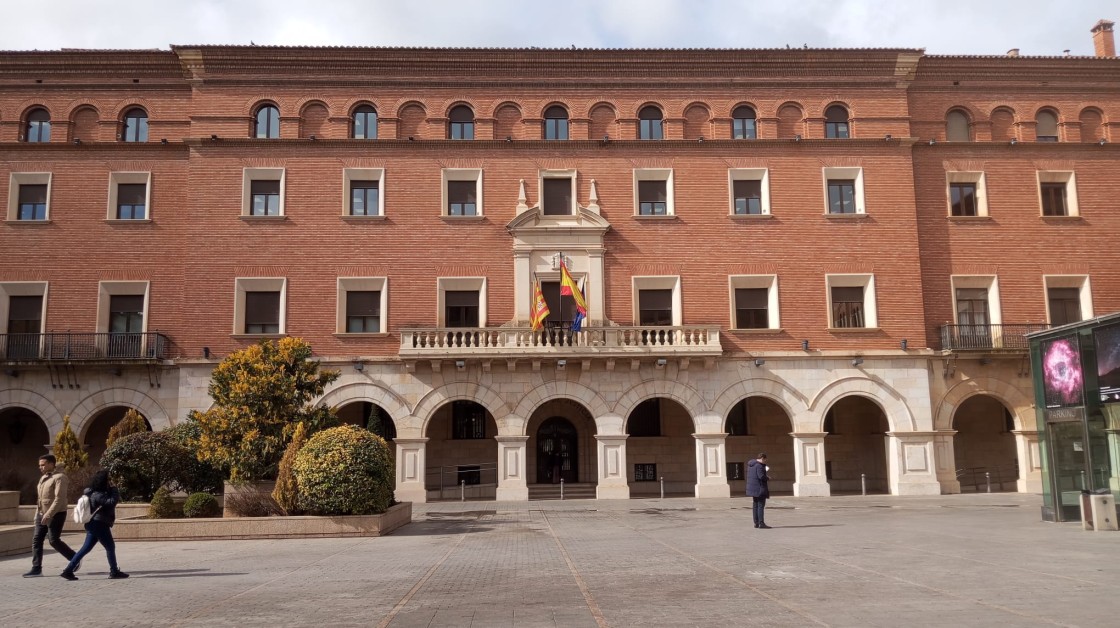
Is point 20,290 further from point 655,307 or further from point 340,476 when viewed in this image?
point 655,307

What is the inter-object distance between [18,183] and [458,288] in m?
14.9

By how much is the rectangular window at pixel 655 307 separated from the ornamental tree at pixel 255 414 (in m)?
11.7

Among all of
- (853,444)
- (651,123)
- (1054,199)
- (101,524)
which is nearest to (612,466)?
(853,444)

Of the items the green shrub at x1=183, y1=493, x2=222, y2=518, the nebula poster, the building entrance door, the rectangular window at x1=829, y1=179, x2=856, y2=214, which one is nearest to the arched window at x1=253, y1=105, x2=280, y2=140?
the building entrance door

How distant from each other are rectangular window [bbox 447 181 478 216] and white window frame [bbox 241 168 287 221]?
17.4ft

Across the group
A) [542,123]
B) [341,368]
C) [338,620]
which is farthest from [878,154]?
[338,620]

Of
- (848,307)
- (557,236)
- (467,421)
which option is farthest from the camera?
(467,421)

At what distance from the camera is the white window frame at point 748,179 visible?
28.6 meters

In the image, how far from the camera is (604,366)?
2731 centimetres

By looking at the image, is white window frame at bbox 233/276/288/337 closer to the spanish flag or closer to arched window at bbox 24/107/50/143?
the spanish flag

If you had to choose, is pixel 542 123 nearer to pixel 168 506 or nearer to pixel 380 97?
pixel 380 97

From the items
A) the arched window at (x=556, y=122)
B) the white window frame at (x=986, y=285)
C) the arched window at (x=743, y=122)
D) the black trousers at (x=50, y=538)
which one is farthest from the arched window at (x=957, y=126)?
the black trousers at (x=50, y=538)

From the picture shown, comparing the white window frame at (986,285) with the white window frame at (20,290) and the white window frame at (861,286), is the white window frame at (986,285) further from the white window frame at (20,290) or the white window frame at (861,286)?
the white window frame at (20,290)

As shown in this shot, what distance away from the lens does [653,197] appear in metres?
28.8
